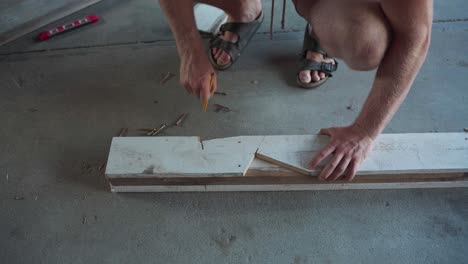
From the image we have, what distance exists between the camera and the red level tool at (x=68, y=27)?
202 cm

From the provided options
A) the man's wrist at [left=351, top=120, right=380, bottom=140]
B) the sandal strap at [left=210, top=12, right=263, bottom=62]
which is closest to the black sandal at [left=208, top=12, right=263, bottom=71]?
the sandal strap at [left=210, top=12, right=263, bottom=62]

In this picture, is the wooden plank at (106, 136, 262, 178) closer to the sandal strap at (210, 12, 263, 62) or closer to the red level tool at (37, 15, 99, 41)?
the sandal strap at (210, 12, 263, 62)

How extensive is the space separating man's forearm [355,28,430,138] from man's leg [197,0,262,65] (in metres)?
0.77

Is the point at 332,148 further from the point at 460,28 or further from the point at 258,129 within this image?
the point at 460,28

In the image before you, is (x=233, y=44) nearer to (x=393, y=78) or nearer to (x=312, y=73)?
(x=312, y=73)

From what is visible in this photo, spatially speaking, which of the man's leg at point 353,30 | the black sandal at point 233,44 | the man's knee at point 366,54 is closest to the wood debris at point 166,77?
the black sandal at point 233,44

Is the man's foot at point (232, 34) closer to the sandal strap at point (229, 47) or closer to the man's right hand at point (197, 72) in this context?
the sandal strap at point (229, 47)

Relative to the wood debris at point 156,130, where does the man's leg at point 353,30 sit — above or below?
above

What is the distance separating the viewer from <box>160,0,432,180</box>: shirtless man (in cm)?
116

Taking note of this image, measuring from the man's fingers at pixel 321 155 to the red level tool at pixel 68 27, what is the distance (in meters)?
1.45

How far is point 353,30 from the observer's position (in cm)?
127

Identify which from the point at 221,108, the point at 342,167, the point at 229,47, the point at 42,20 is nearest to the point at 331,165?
the point at 342,167

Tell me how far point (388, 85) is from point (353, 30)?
0.21 metres

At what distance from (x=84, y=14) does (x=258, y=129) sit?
1264 mm
